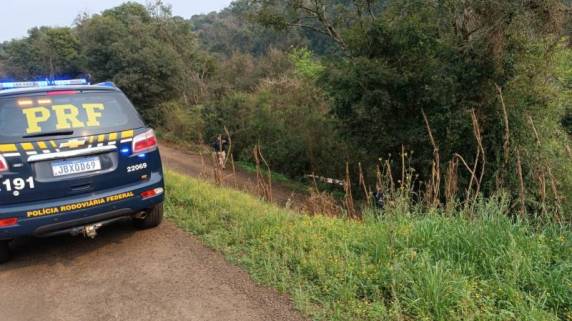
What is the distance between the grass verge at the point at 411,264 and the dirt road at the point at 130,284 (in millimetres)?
200

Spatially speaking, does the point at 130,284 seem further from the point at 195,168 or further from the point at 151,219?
the point at 195,168

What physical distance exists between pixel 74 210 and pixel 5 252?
1085 millimetres

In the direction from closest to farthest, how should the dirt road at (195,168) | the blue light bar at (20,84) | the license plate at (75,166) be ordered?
the license plate at (75,166)
the blue light bar at (20,84)
the dirt road at (195,168)

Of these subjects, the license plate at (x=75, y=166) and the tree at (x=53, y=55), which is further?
the tree at (x=53, y=55)

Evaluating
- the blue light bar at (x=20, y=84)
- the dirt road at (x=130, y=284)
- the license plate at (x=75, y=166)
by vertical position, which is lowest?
the dirt road at (x=130, y=284)

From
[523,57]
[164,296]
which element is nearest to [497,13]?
[523,57]

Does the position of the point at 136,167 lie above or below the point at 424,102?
above

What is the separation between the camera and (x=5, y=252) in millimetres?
4121

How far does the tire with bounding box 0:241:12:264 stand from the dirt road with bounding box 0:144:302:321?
81 mm

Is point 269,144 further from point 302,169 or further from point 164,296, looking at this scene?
point 164,296

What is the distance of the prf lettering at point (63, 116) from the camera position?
3.72 meters

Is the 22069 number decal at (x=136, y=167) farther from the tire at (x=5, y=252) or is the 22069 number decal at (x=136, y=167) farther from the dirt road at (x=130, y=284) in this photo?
the tire at (x=5, y=252)

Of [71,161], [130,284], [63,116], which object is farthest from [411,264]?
[63,116]

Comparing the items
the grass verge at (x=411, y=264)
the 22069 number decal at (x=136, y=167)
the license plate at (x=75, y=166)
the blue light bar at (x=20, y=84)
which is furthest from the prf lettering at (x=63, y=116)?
the grass verge at (x=411, y=264)
